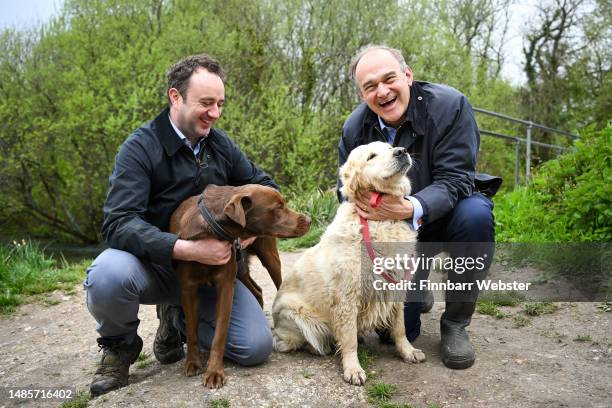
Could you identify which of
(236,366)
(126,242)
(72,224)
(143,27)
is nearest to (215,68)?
(126,242)

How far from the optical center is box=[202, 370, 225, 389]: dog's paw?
2.91 m

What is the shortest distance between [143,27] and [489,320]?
1169cm

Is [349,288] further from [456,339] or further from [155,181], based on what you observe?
[155,181]

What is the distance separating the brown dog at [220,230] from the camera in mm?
2930

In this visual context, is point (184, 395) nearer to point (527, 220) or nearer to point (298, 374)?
point (298, 374)

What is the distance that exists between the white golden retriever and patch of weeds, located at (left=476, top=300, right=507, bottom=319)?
4.03ft

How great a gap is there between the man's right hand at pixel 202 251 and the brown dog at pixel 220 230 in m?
0.04

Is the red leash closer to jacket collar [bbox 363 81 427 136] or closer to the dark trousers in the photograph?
the dark trousers

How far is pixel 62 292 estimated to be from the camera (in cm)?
605

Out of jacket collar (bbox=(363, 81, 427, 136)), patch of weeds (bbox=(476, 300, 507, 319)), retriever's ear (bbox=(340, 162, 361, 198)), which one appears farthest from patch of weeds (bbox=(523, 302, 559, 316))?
retriever's ear (bbox=(340, 162, 361, 198))

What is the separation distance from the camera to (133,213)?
3141mm

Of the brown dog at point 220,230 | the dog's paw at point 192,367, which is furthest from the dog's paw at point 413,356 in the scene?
the dog's paw at point 192,367

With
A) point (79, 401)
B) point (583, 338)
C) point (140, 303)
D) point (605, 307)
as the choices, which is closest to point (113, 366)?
point (79, 401)

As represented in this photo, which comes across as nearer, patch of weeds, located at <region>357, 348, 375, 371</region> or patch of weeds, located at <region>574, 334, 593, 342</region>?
patch of weeds, located at <region>357, 348, 375, 371</region>
